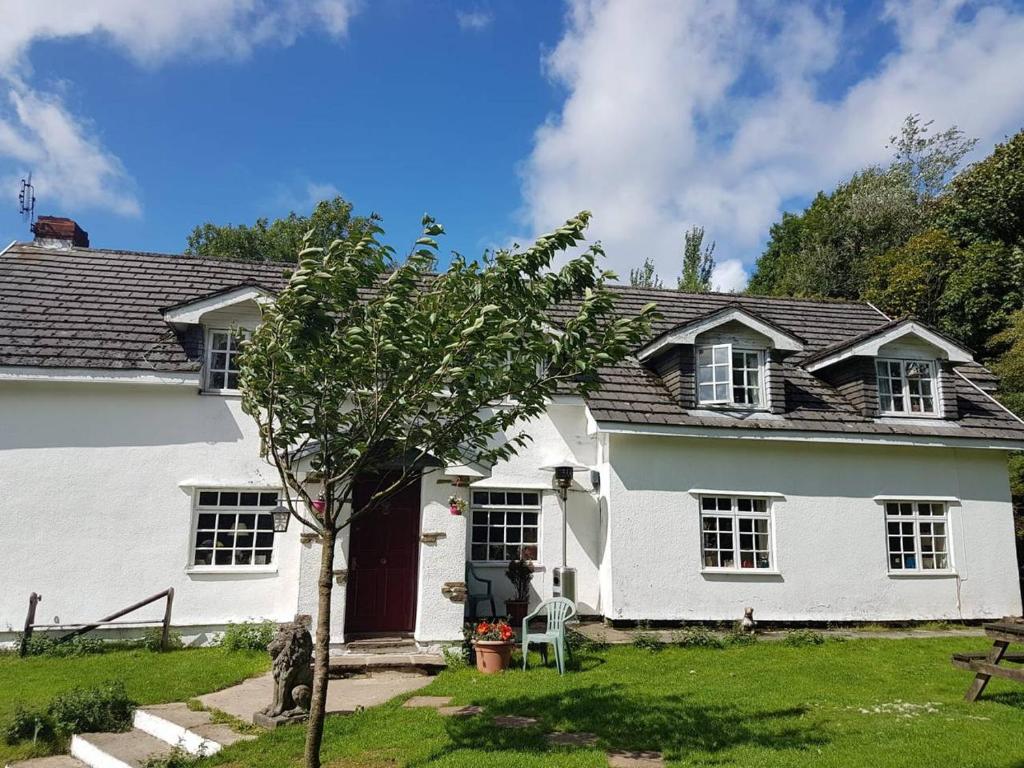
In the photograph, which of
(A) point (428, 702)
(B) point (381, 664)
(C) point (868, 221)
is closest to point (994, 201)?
(C) point (868, 221)

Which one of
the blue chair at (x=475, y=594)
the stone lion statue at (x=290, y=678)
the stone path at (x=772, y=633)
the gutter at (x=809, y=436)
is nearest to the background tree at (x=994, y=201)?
the gutter at (x=809, y=436)

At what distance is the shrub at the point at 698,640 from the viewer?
37.2 feet

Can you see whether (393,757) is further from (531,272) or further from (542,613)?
(542,613)

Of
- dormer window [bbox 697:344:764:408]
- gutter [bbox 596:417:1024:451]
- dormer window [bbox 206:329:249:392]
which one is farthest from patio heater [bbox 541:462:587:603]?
dormer window [bbox 206:329:249:392]

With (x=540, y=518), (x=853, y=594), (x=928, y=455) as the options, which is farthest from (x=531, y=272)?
(x=928, y=455)

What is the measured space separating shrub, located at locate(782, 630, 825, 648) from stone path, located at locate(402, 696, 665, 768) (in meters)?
6.17

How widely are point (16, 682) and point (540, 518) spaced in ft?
26.9

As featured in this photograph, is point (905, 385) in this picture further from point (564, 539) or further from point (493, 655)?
point (493, 655)

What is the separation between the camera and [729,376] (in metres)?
13.8

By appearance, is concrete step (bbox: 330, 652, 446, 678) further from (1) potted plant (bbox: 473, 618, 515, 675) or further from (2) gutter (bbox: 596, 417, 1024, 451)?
(2) gutter (bbox: 596, 417, 1024, 451)

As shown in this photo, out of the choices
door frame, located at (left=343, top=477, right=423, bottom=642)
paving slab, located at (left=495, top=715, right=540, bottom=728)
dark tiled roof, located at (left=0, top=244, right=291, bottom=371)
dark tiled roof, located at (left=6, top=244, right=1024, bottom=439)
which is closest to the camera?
paving slab, located at (left=495, top=715, right=540, bottom=728)

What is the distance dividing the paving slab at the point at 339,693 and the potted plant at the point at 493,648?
2.52 ft

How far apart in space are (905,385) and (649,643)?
26.1 feet

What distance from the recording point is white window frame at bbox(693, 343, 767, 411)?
13703 millimetres
